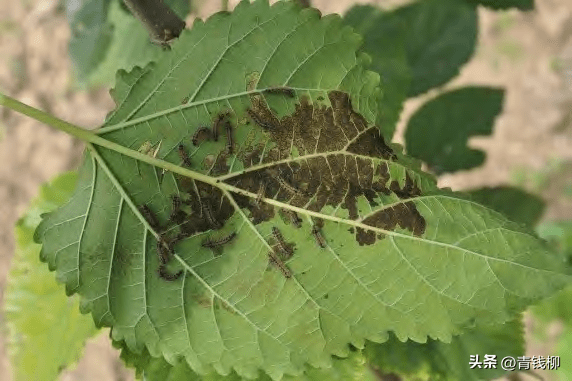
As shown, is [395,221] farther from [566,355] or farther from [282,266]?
[566,355]

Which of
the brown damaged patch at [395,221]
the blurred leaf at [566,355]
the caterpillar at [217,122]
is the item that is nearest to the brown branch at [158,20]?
the caterpillar at [217,122]

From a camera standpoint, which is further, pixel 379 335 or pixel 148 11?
pixel 148 11

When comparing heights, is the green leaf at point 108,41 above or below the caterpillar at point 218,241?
above

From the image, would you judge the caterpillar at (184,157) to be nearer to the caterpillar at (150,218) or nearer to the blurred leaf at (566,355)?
the caterpillar at (150,218)

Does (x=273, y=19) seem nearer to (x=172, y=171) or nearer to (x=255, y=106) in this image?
(x=255, y=106)

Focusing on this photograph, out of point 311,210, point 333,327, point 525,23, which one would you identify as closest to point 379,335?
point 333,327

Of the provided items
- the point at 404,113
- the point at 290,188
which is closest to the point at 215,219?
the point at 290,188
